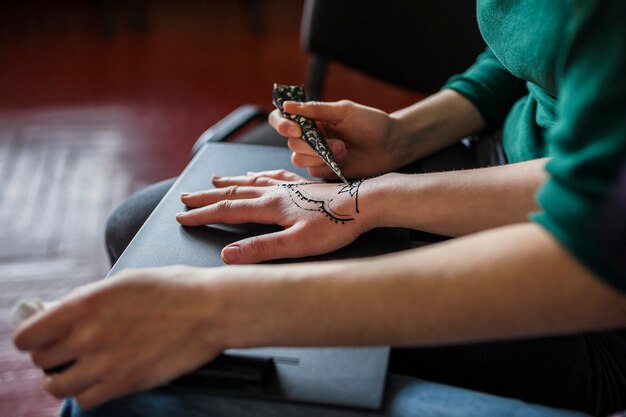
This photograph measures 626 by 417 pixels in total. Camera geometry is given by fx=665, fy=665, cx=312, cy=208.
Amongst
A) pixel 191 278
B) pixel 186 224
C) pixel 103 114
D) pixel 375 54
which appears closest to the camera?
pixel 191 278

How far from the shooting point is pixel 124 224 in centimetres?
105

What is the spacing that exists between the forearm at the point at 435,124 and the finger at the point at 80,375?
59 centimetres

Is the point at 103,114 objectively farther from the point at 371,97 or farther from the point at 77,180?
the point at 371,97

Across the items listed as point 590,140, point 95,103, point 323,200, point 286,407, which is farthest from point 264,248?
point 95,103

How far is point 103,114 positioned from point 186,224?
5.56 feet

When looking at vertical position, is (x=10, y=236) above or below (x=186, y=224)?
below

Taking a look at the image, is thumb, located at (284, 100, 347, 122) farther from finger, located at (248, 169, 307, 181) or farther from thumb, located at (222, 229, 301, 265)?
thumb, located at (222, 229, 301, 265)

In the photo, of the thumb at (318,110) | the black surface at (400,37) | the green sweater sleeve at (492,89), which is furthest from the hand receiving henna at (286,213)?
the black surface at (400,37)

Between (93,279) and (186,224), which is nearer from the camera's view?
(186,224)

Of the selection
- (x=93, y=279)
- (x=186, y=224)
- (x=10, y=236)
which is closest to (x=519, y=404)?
(x=186, y=224)

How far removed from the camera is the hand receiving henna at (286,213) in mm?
807

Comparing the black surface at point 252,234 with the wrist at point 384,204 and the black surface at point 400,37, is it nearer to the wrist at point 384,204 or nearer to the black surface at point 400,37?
the wrist at point 384,204

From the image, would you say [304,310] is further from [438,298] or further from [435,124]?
[435,124]

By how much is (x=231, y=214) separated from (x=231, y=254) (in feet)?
0.29
